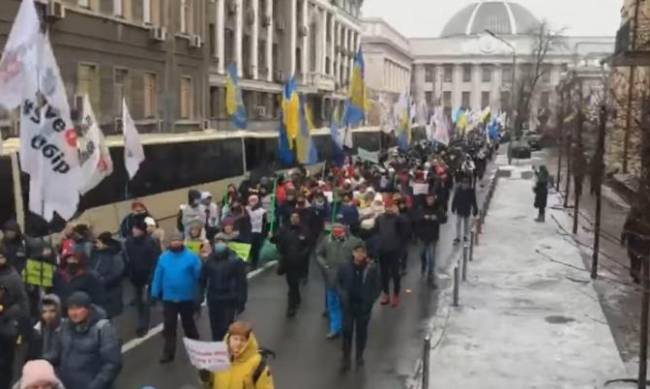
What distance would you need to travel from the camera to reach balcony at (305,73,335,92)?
6700 centimetres

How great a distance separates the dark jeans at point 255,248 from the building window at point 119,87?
623 inches

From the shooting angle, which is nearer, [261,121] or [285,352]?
[285,352]

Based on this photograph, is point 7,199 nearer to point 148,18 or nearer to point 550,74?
point 148,18

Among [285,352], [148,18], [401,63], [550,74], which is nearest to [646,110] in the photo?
[285,352]

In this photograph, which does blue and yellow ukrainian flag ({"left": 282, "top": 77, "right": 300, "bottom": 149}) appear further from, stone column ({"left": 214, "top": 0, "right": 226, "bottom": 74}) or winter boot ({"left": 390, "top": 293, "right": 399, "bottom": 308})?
stone column ({"left": 214, "top": 0, "right": 226, "bottom": 74})

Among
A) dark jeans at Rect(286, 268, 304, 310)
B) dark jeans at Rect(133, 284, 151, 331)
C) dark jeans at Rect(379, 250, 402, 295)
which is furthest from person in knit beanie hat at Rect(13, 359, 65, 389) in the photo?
dark jeans at Rect(379, 250, 402, 295)

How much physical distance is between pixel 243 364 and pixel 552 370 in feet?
18.1

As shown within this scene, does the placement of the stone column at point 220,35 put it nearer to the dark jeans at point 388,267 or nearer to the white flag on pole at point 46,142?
the dark jeans at point 388,267

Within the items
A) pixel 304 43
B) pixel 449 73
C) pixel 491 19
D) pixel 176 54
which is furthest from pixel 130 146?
pixel 491 19

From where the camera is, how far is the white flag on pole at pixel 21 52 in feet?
31.8

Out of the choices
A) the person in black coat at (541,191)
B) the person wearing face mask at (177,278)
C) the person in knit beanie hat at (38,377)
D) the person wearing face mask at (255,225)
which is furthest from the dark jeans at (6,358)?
the person in black coat at (541,191)

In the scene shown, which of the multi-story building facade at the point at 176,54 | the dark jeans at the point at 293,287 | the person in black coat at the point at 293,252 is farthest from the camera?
the multi-story building facade at the point at 176,54

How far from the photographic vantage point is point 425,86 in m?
149

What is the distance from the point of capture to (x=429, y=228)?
15.5 m
